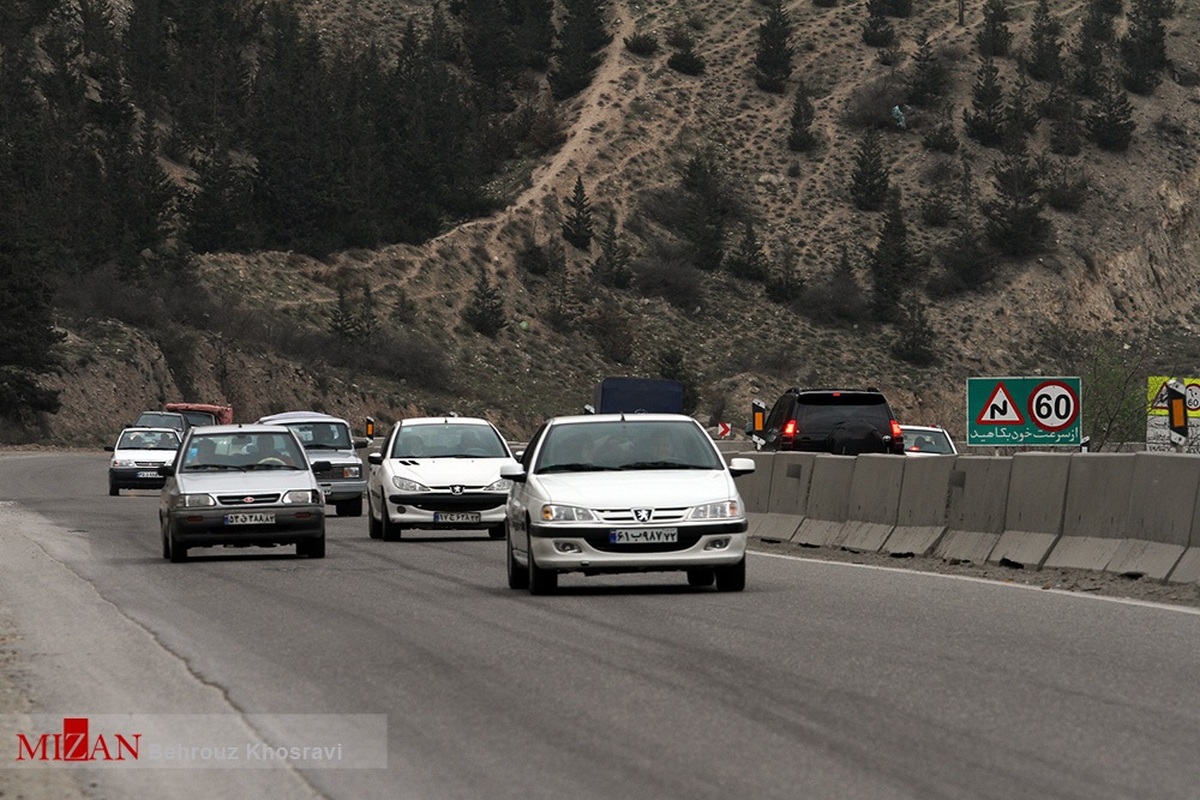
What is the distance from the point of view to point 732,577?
17344mm

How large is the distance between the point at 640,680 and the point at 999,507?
9376mm

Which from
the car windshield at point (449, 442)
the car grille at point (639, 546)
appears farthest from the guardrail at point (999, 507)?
the car grille at point (639, 546)

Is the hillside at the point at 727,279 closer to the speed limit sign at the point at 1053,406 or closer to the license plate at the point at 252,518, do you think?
the speed limit sign at the point at 1053,406

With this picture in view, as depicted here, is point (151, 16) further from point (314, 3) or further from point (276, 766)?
point (276, 766)

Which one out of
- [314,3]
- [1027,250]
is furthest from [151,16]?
[1027,250]

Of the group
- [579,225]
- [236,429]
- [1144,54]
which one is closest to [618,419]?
[236,429]

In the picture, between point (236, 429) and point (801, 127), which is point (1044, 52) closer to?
point (801, 127)

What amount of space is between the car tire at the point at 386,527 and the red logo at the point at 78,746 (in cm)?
1620

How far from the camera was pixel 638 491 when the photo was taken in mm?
16922

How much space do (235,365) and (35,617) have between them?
62909 mm

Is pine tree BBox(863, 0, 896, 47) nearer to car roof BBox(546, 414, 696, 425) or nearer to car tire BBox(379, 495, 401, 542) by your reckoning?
car tire BBox(379, 495, 401, 542)

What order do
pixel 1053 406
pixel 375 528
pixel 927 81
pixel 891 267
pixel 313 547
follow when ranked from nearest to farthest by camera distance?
pixel 313 547, pixel 375 528, pixel 1053 406, pixel 891 267, pixel 927 81

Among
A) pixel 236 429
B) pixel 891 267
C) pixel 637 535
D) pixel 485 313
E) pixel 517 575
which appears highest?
pixel 891 267

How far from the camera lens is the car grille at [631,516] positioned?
658 inches
